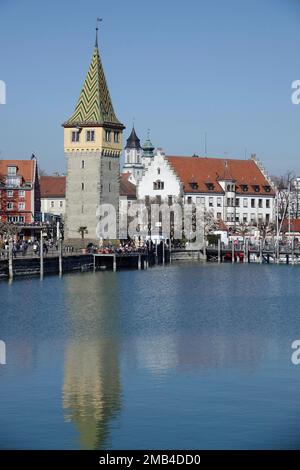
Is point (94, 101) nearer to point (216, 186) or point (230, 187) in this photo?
point (216, 186)

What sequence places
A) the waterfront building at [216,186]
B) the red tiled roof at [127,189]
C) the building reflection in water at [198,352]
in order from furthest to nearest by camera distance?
the red tiled roof at [127,189] → the waterfront building at [216,186] → the building reflection in water at [198,352]

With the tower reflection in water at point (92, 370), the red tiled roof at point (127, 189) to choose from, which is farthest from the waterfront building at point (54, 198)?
the tower reflection in water at point (92, 370)

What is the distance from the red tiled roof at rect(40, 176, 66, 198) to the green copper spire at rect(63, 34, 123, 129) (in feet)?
158

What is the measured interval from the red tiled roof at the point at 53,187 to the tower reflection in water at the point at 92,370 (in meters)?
96.5

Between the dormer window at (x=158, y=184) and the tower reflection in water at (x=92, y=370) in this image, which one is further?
the dormer window at (x=158, y=184)

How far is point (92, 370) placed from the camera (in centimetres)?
3716

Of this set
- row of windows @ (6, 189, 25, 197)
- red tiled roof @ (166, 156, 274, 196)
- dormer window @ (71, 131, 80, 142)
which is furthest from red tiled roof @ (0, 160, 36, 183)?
red tiled roof @ (166, 156, 274, 196)

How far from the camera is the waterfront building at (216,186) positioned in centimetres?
13838

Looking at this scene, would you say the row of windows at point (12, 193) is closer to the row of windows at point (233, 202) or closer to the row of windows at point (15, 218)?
the row of windows at point (15, 218)

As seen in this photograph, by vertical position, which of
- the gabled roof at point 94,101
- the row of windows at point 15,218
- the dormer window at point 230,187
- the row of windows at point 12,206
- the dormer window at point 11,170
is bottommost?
the row of windows at point 15,218

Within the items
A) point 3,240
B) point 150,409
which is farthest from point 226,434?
point 3,240

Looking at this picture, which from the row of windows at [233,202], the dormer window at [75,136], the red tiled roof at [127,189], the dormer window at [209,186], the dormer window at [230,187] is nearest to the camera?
the dormer window at [75,136]
